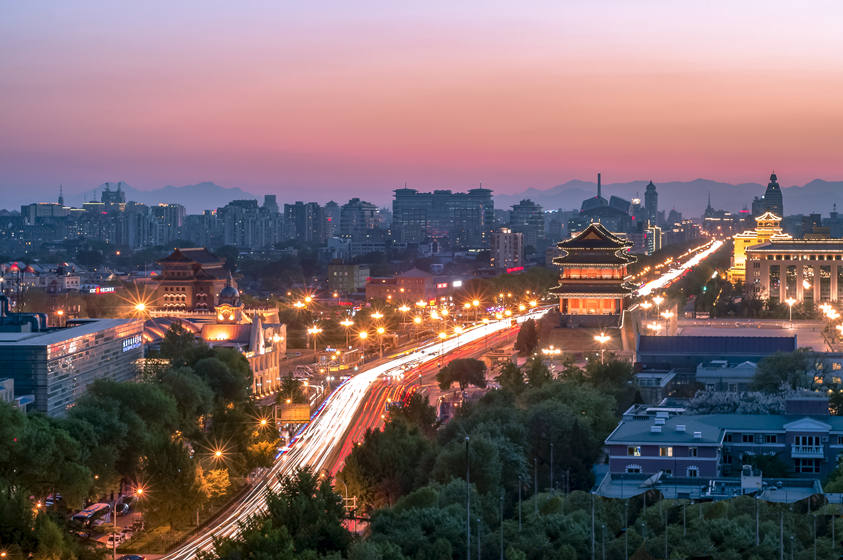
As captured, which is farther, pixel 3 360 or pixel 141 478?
pixel 3 360

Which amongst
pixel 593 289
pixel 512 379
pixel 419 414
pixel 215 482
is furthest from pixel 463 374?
pixel 593 289

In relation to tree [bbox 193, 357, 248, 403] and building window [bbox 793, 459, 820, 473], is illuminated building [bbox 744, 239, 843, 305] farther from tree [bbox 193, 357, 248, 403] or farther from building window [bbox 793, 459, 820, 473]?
building window [bbox 793, 459, 820, 473]

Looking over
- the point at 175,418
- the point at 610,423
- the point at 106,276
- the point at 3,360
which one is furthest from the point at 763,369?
the point at 106,276

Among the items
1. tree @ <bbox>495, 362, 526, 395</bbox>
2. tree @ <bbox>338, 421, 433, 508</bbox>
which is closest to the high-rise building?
tree @ <bbox>495, 362, 526, 395</bbox>

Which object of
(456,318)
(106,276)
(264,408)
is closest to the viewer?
(264,408)

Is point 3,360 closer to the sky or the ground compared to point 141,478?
closer to the sky

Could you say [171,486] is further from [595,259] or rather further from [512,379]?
[595,259]

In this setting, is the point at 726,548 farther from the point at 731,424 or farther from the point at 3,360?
the point at 3,360
